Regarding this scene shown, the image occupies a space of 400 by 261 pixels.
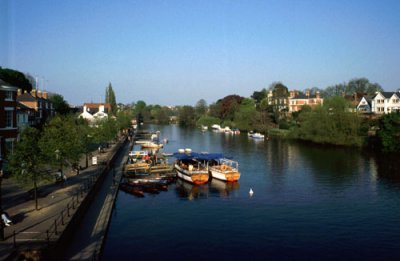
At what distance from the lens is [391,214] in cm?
3091

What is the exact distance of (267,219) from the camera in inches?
1153

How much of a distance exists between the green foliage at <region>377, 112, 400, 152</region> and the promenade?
171 feet

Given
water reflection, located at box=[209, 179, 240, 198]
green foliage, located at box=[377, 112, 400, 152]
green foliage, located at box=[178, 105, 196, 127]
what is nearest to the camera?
water reflection, located at box=[209, 179, 240, 198]

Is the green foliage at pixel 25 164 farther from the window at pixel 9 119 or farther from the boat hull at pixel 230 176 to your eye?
the boat hull at pixel 230 176

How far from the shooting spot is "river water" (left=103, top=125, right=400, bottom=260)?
904 inches

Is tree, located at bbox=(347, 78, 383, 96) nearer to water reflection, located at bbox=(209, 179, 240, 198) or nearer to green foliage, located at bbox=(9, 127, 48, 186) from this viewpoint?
water reflection, located at bbox=(209, 179, 240, 198)

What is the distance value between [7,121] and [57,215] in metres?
18.3

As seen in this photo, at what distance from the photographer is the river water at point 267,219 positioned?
2295cm

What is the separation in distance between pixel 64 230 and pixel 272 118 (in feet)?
369

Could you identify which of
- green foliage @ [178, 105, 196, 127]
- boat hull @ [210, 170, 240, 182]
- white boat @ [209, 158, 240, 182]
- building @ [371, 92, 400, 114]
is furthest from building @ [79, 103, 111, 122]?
building @ [371, 92, 400, 114]

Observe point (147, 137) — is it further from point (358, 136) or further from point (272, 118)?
point (358, 136)

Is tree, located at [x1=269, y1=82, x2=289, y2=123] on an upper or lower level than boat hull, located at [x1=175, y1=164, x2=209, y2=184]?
upper

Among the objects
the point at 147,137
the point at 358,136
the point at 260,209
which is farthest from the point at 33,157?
the point at 147,137

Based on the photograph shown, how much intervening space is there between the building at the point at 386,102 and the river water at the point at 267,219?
57.8 m
